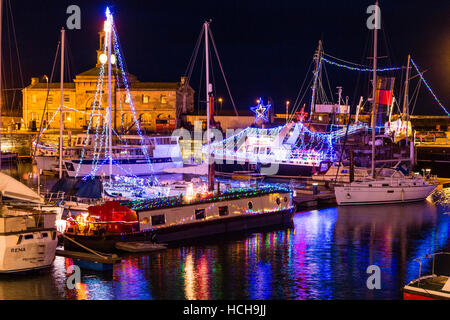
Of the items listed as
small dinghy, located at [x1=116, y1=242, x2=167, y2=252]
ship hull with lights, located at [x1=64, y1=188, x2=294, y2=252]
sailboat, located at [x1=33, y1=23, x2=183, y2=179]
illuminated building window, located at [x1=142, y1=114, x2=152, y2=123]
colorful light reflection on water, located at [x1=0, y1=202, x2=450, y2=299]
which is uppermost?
illuminated building window, located at [x1=142, y1=114, x2=152, y2=123]

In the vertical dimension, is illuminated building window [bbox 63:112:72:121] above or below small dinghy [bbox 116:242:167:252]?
Answer: above

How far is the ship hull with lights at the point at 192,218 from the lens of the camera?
93.4ft

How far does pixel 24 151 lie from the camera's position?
279 feet

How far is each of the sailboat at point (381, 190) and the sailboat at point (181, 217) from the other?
8607mm

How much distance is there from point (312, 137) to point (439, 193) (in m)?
17.0

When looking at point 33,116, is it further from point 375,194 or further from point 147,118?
point 375,194

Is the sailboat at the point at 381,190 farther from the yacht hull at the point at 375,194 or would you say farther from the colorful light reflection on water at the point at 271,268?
the colorful light reflection on water at the point at 271,268

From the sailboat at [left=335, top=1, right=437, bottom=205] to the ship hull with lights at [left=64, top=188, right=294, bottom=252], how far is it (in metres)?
8.66

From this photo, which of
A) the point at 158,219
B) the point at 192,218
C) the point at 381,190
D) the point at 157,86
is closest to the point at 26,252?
the point at 158,219

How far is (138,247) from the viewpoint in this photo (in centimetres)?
2797

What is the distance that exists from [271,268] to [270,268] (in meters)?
0.04

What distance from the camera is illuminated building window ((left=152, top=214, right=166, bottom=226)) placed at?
3052 cm

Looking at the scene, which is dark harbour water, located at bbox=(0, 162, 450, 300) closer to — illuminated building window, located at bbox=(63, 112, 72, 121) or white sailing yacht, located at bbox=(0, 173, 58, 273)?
white sailing yacht, located at bbox=(0, 173, 58, 273)

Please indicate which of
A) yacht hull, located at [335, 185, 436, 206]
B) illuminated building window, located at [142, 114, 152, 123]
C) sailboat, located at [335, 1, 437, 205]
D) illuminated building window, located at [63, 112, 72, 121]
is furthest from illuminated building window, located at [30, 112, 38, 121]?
yacht hull, located at [335, 185, 436, 206]
